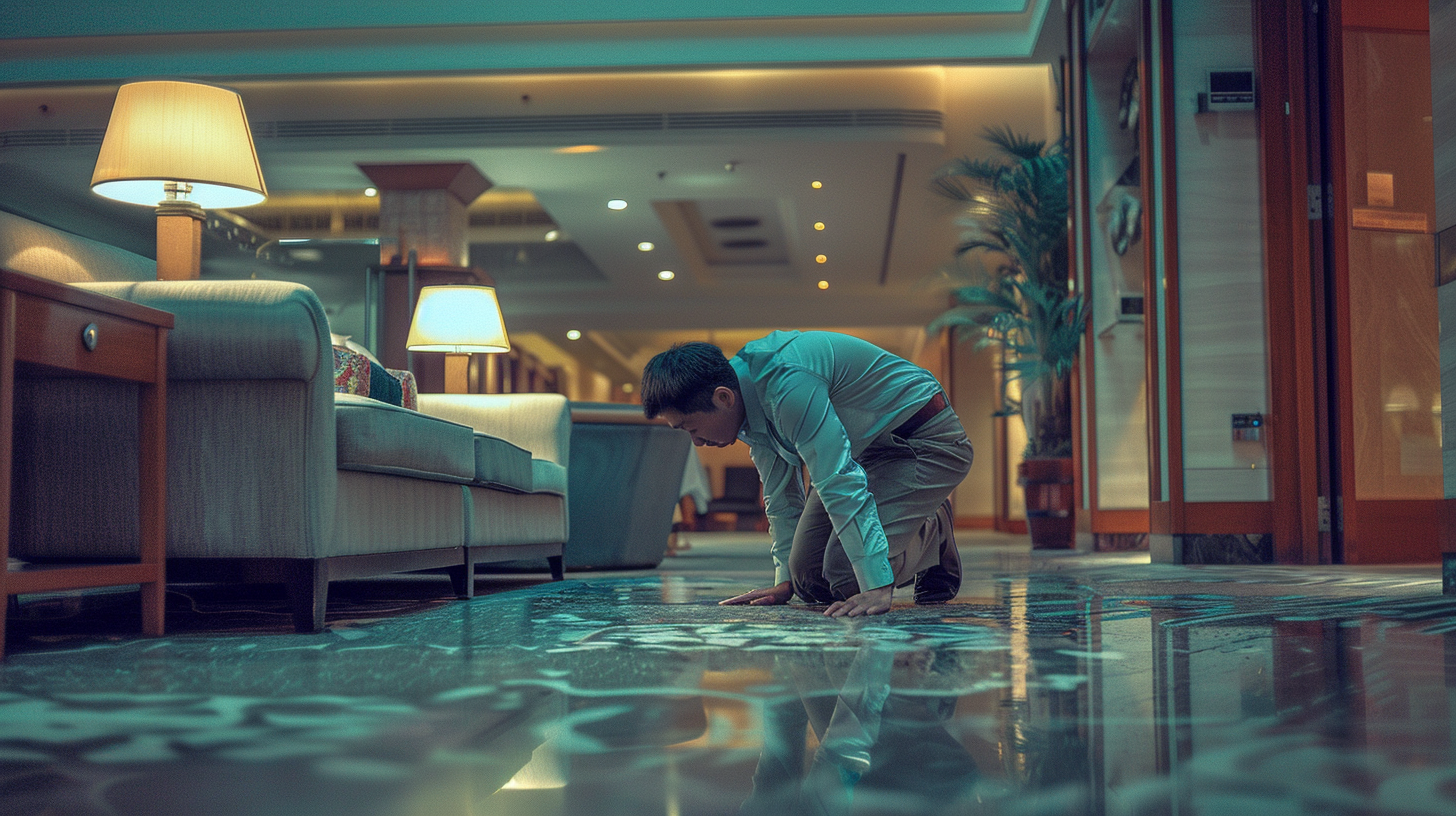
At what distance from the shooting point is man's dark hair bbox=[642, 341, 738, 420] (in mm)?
2197

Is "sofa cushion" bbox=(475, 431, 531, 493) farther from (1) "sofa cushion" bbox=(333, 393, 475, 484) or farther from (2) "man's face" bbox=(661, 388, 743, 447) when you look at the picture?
(2) "man's face" bbox=(661, 388, 743, 447)

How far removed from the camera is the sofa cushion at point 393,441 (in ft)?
7.42

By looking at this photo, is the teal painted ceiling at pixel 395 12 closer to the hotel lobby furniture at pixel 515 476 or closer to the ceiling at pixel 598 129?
the ceiling at pixel 598 129

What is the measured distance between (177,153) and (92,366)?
948 mm

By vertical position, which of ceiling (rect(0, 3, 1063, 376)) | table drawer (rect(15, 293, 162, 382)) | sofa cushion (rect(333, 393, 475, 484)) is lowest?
sofa cushion (rect(333, 393, 475, 484))

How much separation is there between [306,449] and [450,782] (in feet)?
4.54

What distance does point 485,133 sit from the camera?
788 cm

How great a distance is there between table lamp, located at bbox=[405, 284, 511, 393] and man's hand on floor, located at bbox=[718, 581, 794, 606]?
6.89 ft

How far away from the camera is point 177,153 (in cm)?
264

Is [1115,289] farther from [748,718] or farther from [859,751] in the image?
[859,751]

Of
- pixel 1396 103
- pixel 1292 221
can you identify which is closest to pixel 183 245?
pixel 1292 221

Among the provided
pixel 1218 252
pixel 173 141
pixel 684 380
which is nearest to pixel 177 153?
pixel 173 141

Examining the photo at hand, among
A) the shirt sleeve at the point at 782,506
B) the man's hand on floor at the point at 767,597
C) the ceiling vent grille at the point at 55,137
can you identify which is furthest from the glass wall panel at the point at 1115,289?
the ceiling vent grille at the point at 55,137

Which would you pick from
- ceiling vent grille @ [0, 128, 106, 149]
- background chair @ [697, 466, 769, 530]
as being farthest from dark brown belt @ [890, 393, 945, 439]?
background chair @ [697, 466, 769, 530]
